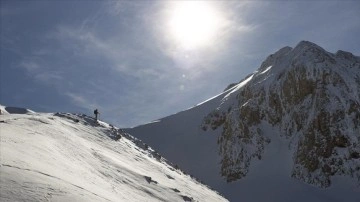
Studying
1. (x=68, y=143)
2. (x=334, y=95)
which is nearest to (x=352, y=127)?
(x=334, y=95)

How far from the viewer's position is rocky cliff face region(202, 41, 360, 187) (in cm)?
6277

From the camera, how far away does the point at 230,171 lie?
67.5 metres

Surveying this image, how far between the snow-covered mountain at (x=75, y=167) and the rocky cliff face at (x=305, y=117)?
3006 centimetres

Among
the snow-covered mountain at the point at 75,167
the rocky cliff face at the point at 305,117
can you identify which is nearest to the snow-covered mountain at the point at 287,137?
the rocky cliff face at the point at 305,117

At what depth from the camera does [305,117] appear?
2721 inches

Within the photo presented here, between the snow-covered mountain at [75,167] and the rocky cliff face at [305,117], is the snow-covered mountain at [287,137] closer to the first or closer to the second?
the rocky cliff face at [305,117]

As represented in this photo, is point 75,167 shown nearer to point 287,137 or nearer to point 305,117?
point 287,137

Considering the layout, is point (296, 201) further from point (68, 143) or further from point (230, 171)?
point (68, 143)

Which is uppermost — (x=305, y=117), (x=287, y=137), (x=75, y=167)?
(x=305, y=117)

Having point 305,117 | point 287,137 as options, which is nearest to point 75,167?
point 287,137

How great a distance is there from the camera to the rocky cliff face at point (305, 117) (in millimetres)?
62769

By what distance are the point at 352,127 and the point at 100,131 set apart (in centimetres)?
4058

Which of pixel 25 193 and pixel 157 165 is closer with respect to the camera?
pixel 25 193

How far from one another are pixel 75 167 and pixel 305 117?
5302 centimetres
